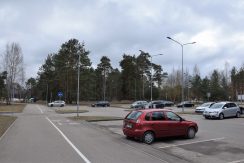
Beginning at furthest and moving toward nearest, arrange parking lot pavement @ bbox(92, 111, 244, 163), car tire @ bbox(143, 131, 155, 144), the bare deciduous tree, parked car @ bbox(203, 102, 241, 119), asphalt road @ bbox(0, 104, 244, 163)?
1. the bare deciduous tree
2. parked car @ bbox(203, 102, 241, 119)
3. car tire @ bbox(143, 131, 155, 144)
4. parking lot pavement @ bbox(92, 111, 244, 163)
5. asphalt road @ bbox(0, 104, 244, 163)

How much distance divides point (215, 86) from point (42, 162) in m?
102

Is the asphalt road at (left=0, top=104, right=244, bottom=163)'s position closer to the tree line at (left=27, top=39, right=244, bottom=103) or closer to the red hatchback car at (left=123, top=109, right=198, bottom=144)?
the red hatchback car at (left=123, top=109, right=198, bottom=144)

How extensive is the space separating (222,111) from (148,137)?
18397 millimetres

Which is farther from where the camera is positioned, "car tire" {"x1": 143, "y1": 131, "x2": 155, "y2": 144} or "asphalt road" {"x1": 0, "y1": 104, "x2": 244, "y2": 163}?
"car tire" {"x1": 143, "y1": 131, "x2": 155, "y2": 144}

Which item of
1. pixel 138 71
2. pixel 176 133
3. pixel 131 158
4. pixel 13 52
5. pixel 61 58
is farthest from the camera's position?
pixel 138 71

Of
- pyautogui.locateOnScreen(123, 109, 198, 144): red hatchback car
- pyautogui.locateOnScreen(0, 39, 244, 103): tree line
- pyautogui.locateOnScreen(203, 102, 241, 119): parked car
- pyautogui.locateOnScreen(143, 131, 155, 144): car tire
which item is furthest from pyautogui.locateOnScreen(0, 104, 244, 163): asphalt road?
pyautogui.locateOnScreen(0, 39, 244, 103): tree line

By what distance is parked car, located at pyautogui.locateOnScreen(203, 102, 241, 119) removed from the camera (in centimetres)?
Result: 3384

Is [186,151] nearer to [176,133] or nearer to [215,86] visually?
[176,133]

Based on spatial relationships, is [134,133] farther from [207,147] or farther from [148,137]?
[207,147]

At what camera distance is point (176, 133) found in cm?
1819

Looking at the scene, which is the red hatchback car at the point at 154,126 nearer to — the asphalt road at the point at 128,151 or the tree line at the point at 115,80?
the asphalt road at the point at 128,151

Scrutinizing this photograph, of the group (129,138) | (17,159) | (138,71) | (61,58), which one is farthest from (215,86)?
(17,159)

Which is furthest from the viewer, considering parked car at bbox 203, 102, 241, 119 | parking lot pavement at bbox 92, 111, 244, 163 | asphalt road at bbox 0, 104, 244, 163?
parked car at bbox 203, 102, 241, 119

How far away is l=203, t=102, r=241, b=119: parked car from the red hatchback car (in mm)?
15831
